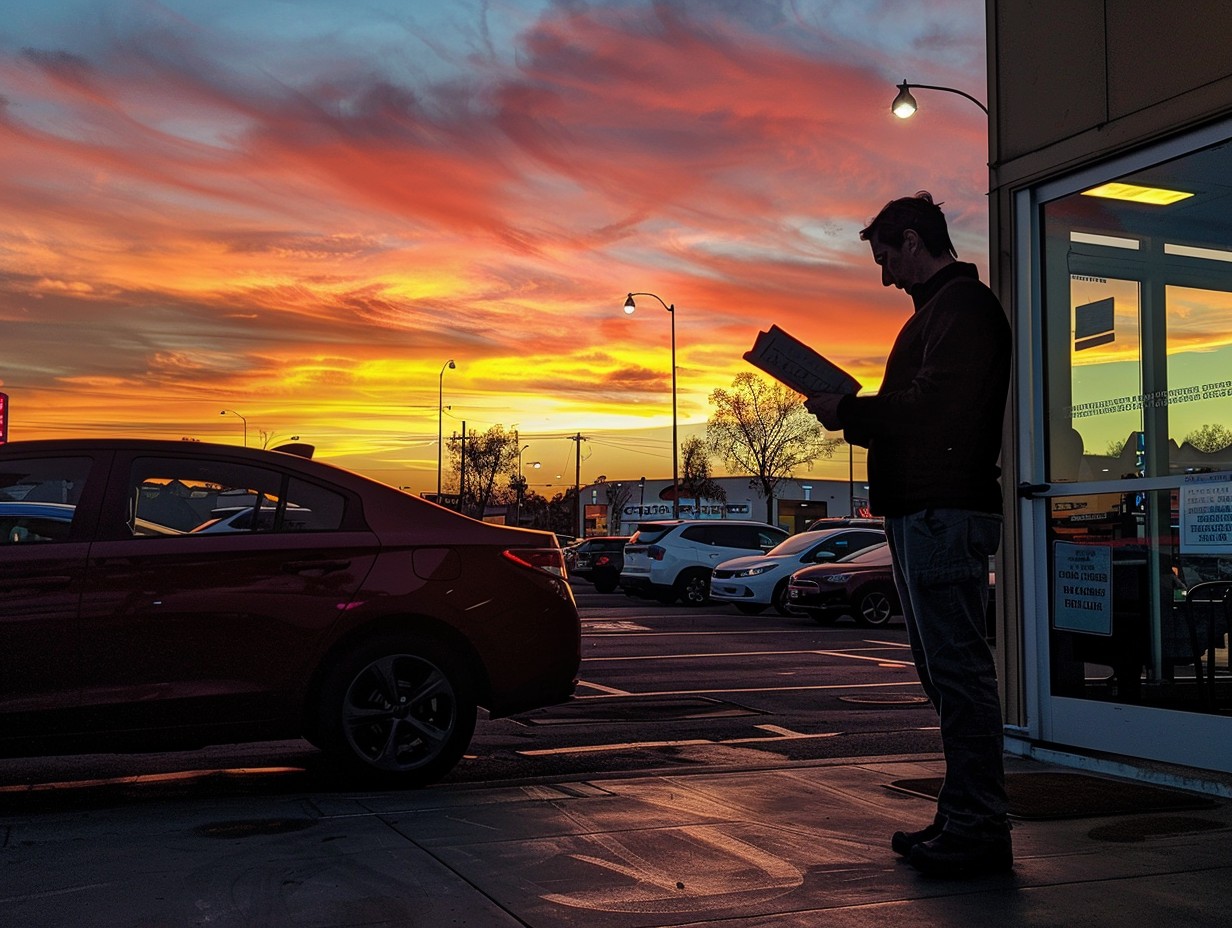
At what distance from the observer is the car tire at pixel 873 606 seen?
65.4 ft

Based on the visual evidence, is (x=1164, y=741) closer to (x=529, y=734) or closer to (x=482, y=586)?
(x=482, y=586)

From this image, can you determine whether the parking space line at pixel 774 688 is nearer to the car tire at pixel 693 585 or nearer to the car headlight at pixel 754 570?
the car headlight at pixel 754 570

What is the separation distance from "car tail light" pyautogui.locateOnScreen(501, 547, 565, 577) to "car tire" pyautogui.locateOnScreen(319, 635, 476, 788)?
56 cm

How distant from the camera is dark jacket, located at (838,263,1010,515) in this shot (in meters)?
4.36

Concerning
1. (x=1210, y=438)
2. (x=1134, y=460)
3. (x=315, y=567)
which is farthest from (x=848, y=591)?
(x=315, y=567)

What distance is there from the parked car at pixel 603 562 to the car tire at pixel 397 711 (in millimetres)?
26695

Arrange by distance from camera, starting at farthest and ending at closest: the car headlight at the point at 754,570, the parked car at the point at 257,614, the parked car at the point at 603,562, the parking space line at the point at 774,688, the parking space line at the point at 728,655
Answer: the parked car at the point at 603,562, the car headlight at the point at 754,570, the parking space line at the point at 728,655, the parking space line at the point at 774,688, the parked car at the point at 257,614

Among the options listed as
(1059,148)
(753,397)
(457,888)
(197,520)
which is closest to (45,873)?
(457,888)

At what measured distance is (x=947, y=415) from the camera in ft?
14.3

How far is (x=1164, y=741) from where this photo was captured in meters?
6.01

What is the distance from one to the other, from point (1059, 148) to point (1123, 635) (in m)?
2.42

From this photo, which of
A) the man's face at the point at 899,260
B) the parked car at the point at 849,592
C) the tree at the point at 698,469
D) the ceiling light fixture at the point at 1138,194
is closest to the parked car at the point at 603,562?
the parked car at the point at 849,592

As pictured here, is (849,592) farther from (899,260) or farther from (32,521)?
(899,260)

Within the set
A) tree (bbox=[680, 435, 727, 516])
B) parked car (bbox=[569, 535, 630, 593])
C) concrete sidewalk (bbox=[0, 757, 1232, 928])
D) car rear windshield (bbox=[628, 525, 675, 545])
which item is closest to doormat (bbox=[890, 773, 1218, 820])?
concrete sidewalk (bbox=[0, 757, 1232, 928])
